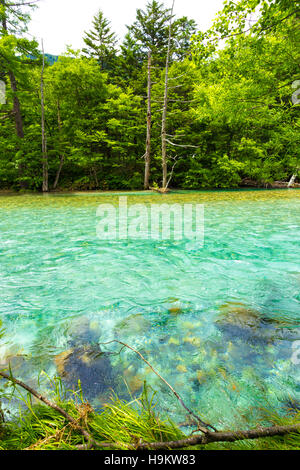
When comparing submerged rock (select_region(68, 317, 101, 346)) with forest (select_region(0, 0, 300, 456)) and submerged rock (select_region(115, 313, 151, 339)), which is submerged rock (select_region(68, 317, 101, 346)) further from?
submerged rock (select_region(115, 313, 151, 339))

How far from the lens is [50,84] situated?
688 inches

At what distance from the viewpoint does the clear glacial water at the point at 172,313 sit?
1.65 meters

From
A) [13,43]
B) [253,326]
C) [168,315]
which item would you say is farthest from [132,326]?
[13,43]

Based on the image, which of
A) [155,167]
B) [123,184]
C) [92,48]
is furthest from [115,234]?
[92,48]

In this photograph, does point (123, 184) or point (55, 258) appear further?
point (123, 184)

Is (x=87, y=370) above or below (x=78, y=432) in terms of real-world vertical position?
below

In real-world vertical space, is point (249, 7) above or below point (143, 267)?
above

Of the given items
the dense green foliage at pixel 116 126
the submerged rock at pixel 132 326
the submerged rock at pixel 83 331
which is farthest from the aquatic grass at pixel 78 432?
the dense green foliage at pixel 116 126

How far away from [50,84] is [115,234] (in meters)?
17.8

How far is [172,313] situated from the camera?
2.59 m

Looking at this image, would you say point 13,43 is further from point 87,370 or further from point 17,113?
point 87,370

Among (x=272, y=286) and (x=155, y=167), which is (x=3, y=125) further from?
(x=272, y=286)

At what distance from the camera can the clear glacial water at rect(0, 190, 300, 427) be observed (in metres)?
1.65
